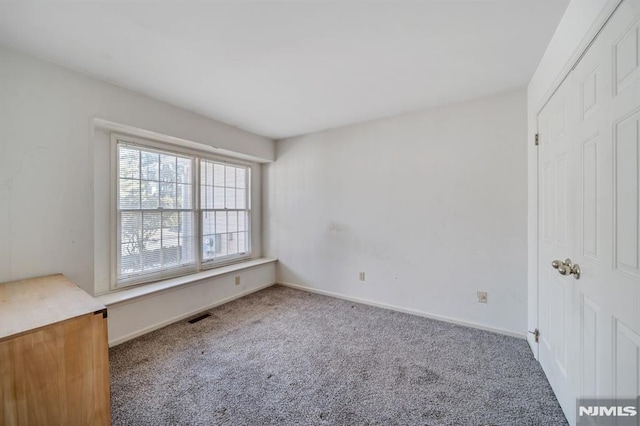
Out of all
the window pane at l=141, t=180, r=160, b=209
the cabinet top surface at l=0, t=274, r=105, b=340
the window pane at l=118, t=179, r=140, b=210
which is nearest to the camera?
the cabinet top surface at l=0, t=274, r=105, b=340

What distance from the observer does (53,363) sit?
115 cm

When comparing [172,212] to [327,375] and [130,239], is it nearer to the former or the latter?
[130,239]

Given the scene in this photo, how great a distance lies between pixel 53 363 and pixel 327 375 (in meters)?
1.60

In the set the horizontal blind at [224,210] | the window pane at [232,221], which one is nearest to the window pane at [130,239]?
the horizontal blind at [224,210]

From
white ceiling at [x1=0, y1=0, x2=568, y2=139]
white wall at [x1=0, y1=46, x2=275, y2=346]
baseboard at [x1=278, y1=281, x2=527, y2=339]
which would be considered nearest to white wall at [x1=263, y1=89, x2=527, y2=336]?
baseboard at [x1=278, y1=281, x2=527, y2=339]

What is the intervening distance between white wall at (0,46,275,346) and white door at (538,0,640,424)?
341 cm

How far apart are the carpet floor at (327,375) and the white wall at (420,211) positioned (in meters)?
0.47

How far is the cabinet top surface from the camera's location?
1.16 metres

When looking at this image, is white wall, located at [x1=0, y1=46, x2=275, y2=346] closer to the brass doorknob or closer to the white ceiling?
the white ceiling

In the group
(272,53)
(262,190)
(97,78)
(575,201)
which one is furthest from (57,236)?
(575,201)

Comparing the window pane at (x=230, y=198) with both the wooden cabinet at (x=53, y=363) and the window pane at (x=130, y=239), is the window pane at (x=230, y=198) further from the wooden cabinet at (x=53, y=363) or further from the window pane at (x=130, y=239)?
the wooden cabinet at (x=53, y=363)

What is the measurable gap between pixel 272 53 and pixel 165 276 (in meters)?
2.73

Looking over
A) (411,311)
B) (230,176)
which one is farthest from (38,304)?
(411,311)

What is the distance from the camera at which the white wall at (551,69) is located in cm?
120
